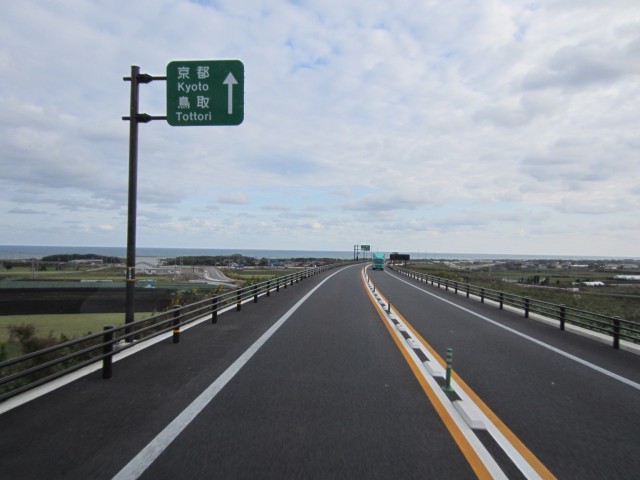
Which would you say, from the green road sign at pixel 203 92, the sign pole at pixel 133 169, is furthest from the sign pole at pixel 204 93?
the sign pole at pixel 133 169

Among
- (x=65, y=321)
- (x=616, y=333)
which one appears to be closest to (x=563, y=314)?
(x=616, y=333)

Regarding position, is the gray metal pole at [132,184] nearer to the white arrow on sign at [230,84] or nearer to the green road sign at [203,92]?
the green road sign at [203,92]

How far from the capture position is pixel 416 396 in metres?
6.35

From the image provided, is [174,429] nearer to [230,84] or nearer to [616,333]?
[230,84]

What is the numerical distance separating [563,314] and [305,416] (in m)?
11.3

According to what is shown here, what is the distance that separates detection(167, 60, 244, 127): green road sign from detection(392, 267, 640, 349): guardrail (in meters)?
10.6

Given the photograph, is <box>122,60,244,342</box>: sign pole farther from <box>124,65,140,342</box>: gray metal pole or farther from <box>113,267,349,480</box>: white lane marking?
<box>113,267,349,480</box>: white lane marking

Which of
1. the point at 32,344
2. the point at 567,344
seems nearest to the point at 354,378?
the point at 567,344

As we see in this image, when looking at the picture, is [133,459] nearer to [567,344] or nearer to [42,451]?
[42,451]

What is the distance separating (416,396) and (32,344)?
14991mm

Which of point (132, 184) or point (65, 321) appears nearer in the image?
point (132, 184)

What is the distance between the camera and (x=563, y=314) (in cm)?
1350

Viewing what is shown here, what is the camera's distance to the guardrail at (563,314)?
1066cm

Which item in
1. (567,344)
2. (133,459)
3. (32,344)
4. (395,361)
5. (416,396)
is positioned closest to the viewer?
(133,459)
